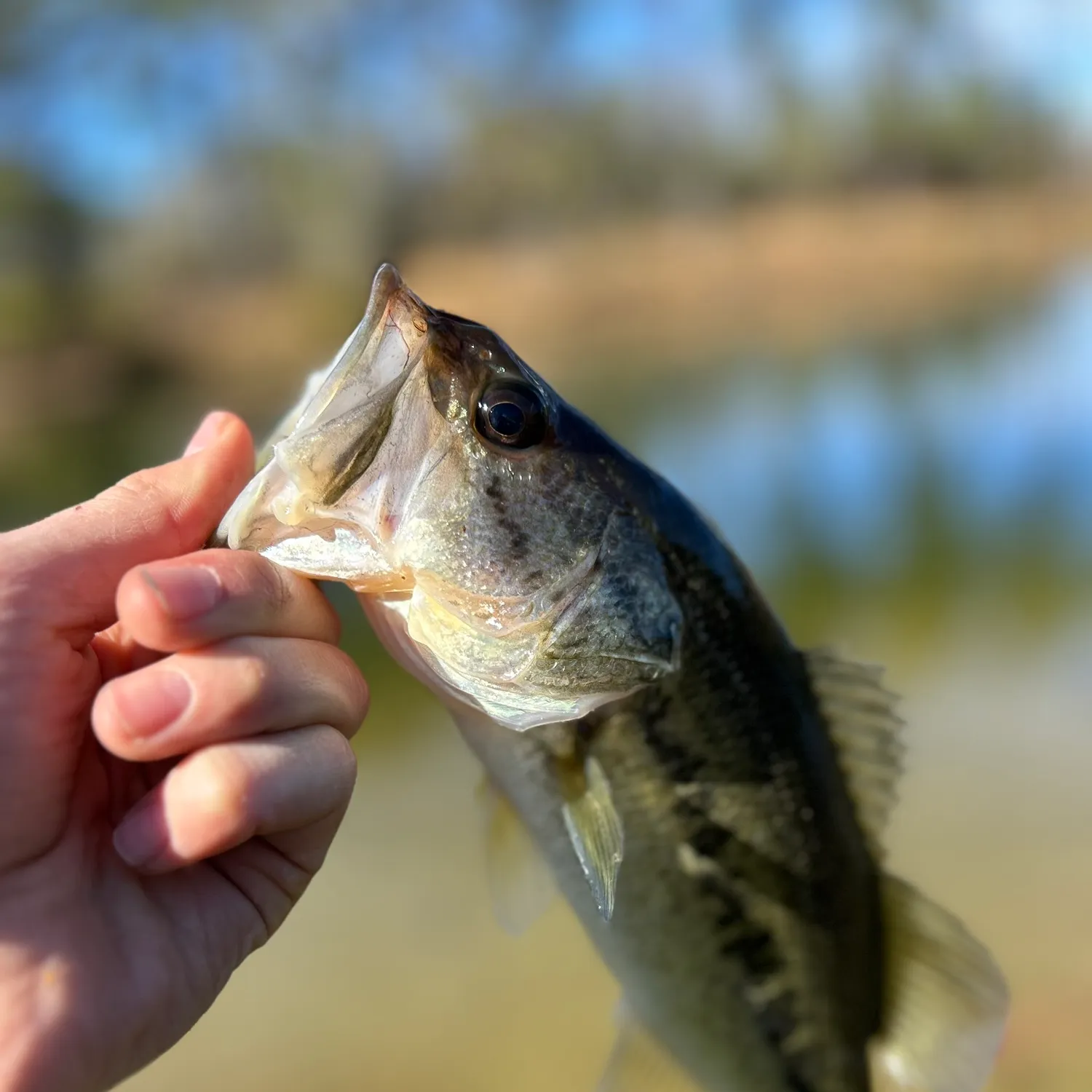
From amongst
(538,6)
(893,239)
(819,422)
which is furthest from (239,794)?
→ (538,6)

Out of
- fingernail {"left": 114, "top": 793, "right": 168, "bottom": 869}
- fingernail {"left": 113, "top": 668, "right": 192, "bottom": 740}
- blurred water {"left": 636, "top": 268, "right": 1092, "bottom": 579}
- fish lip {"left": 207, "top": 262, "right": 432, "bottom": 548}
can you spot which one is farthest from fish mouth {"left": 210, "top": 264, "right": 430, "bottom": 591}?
blurred water {"left": 636, "top": 268, "right": 1092, "bottom": 579}

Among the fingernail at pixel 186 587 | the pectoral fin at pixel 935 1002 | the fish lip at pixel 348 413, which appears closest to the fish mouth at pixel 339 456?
the fish lip at pixel 348 413

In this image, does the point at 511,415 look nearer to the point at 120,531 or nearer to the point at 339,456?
the point at 339,456

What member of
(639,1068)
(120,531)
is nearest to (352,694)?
(120,531)

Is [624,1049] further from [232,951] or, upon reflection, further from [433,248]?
[433,248]

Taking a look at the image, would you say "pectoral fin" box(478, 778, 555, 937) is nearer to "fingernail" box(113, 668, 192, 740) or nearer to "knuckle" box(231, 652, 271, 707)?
"knuckle" box(231, 652, 271, 707)
